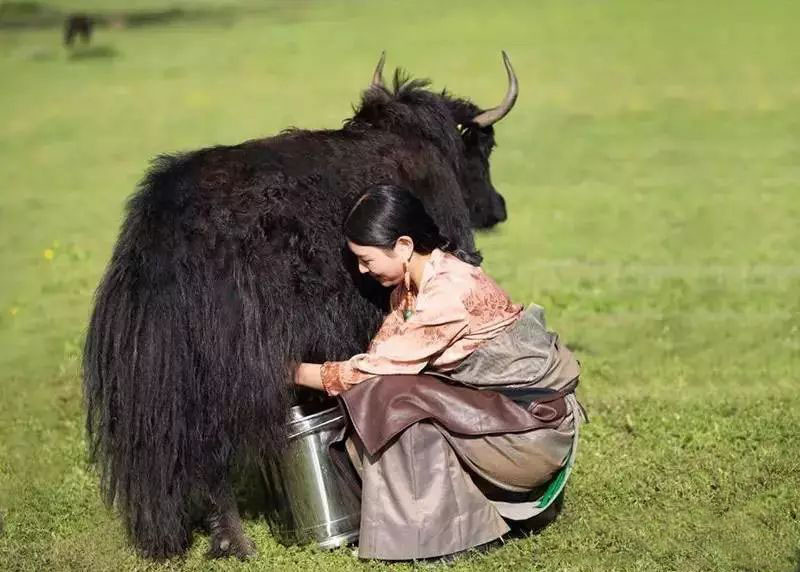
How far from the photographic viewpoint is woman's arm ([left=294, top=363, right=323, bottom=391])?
4.16 metres

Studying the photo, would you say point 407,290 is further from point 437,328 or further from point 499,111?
point 499,111

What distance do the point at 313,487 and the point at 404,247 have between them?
836mm

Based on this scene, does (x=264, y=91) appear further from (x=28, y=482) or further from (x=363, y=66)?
(x=28, y=482)

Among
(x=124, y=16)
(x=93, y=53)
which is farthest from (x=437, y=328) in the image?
(x=124, y=16)

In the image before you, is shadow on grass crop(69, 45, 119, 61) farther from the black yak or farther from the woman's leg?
the woman's leg

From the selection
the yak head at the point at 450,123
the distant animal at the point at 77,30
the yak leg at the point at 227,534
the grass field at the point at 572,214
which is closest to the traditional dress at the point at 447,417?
the grass field at the point at 572,214

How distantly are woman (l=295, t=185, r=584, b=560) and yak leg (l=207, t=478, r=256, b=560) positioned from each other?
18.6 inches

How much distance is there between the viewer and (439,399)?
4031mm

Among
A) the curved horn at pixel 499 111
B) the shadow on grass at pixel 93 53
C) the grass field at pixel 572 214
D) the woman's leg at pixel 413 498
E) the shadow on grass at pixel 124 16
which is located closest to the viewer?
the woman's leg at pixel 413 498

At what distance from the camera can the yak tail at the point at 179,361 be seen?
407 cm

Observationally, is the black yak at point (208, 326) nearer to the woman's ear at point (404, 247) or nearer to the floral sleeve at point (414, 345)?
Answer: the floral sleeve at point (414, 345)

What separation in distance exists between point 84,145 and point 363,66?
4879mm

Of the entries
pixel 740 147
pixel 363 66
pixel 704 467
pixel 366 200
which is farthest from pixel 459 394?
pixel 363 66

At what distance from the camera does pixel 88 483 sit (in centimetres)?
518
